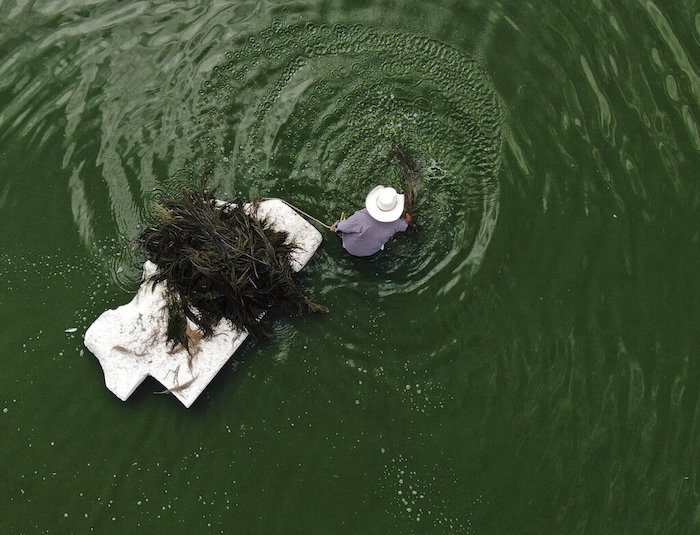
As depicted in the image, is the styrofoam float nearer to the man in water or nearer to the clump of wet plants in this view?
the clump of wet plants

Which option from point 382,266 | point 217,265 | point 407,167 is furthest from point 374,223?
point 217,265

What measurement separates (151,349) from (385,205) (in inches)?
64.0

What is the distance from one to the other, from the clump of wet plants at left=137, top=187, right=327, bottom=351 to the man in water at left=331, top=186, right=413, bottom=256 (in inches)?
14.7

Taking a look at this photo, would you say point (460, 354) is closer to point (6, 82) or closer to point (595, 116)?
point (595, 116)

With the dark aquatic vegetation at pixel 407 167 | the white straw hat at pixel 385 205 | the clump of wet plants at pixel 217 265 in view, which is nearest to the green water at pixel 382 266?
the dark aquatic vegetation at pixel 407 167

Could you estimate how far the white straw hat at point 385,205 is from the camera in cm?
275

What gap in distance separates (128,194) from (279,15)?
149cm

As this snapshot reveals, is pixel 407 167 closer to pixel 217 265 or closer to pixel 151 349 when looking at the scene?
pixel 217 265

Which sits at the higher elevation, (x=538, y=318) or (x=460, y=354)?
(x=538, y=318)

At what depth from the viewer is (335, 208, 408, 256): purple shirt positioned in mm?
2908

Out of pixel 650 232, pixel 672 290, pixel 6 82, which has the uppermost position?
pixel 650 232

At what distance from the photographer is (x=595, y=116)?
3.36 metres

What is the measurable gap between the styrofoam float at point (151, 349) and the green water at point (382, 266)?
16cm

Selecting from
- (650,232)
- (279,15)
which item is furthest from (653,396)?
(279,15)
